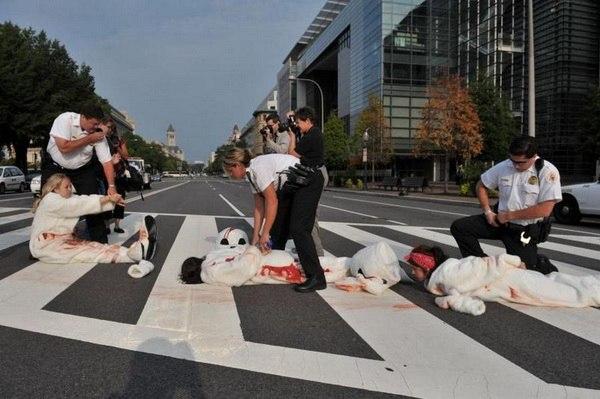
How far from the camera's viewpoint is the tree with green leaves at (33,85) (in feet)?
129

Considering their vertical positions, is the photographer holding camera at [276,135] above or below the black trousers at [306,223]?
above

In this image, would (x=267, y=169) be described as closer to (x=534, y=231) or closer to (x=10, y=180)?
(x=534, y=231)

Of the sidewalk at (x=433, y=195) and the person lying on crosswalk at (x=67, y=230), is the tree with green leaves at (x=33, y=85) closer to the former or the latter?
the sidewalk at (x=433, y=195)

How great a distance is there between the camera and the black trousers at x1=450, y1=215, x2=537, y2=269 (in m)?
4.97

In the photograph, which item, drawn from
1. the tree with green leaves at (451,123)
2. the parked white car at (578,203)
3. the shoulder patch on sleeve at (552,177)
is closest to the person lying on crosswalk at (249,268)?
the shoulder patch on sleeve at (552,177)

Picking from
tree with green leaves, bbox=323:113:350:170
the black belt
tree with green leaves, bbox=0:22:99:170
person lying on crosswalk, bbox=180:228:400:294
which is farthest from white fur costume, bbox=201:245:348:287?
tree with green leaves, bbox=323:113:350:170

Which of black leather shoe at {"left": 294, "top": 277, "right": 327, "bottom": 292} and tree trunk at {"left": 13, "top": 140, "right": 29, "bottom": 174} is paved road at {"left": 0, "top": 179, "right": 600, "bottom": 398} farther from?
tree trunk at {"left": 13, "top": 140, "right": 29, "bottom": 174}

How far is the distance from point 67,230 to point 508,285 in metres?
4.69

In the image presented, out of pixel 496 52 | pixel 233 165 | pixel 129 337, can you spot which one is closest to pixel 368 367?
pixel 129 337

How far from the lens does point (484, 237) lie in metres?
5.19

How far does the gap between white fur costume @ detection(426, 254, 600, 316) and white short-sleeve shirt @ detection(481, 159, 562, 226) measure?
0.67 metres

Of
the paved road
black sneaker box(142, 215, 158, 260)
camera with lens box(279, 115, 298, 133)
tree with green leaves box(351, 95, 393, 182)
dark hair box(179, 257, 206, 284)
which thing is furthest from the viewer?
tree with green leaves box(351, 95, 393, 182)

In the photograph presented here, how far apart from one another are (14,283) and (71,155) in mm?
1742

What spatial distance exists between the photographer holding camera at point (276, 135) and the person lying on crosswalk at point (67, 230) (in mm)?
1774
